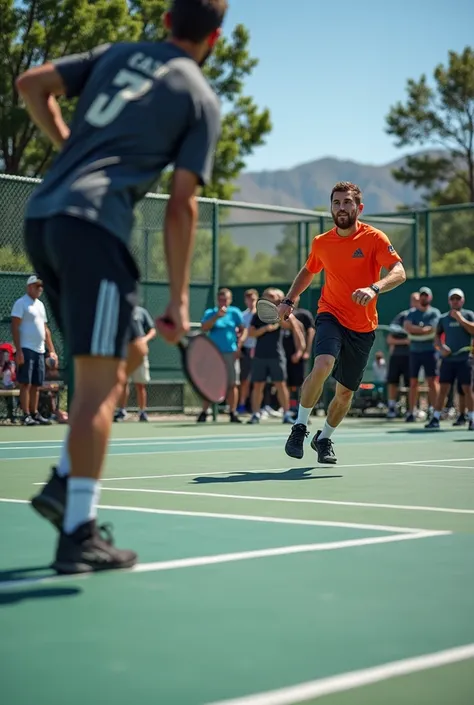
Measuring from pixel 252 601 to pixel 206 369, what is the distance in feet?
3.59

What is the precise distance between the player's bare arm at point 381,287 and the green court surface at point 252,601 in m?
1.39

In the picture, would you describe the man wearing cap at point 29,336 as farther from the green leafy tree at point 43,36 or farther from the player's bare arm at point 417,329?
the green leafy tree at point 43,36

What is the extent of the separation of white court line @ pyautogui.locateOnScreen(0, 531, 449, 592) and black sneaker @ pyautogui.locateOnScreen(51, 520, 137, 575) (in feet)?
0.14

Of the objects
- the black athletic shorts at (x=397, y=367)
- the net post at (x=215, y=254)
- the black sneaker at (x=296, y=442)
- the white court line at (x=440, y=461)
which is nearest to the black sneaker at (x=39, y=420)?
the net post at (x=215, y=254)

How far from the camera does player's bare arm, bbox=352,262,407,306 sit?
9266mm

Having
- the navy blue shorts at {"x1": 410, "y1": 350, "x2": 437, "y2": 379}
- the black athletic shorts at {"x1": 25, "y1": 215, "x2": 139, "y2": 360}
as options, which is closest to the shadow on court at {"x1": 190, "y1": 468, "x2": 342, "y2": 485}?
the black athletic shorts at {"x1": 25, "y1": 215, "x2": 139, "y2": 360}

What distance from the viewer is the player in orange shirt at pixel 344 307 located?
405 inches

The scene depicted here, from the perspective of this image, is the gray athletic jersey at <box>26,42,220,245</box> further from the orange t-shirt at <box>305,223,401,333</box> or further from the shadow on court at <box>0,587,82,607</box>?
the orange t-shirt at <box>305,223,401,333</box>

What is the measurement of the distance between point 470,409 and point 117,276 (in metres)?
14.7

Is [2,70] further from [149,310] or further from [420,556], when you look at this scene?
[420,556]

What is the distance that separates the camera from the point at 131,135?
4.82 m

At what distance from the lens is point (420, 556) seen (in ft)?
17.8

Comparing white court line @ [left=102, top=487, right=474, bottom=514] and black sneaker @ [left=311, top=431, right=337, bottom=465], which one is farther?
→ black sneaker @ [left=311, top=431, right=337, bottom=465]

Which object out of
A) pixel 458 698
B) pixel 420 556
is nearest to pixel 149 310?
pixel 420 556
